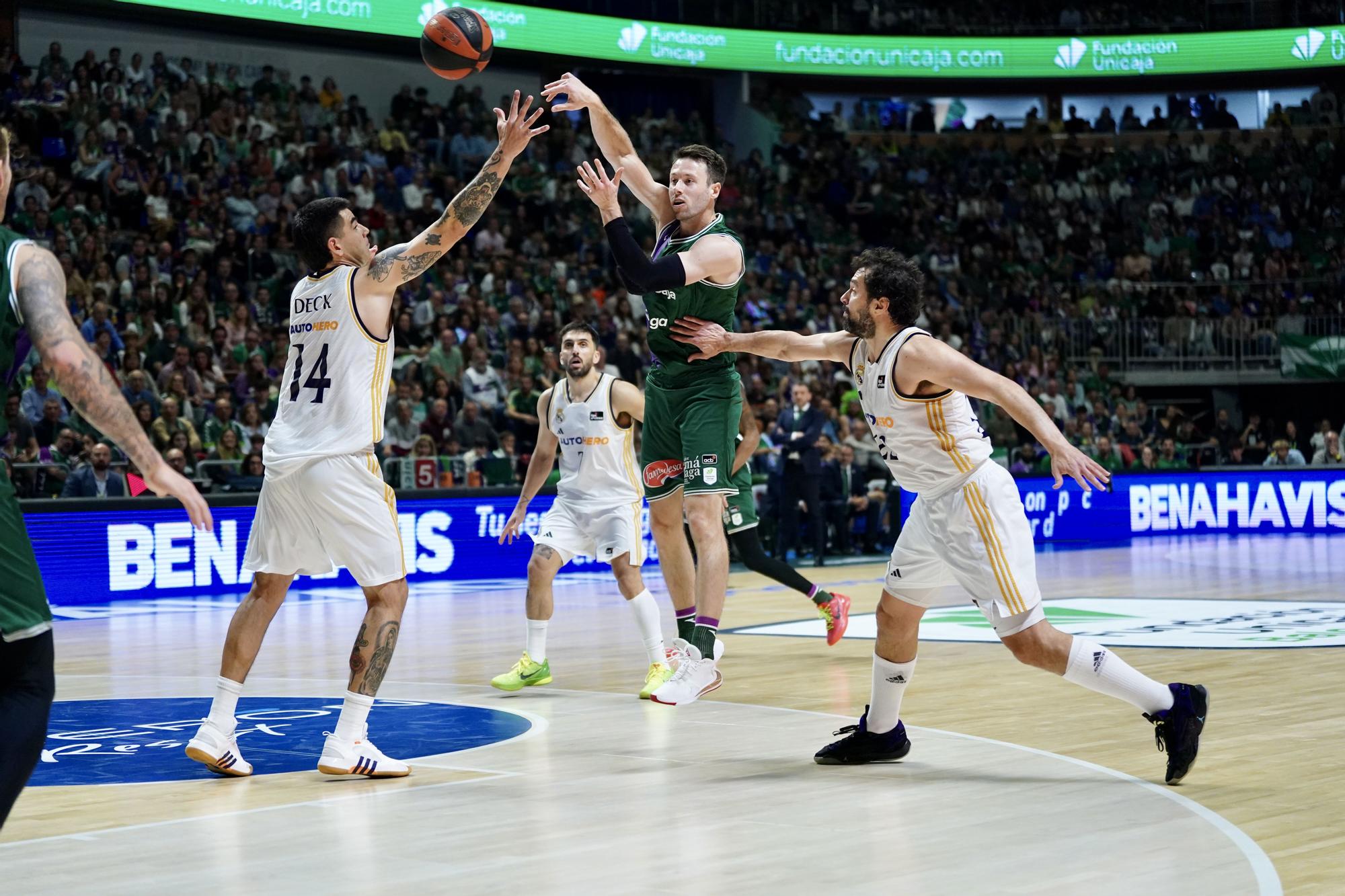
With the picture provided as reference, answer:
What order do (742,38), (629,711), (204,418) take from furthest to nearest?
(742,38) < (204,418) < (629,711)

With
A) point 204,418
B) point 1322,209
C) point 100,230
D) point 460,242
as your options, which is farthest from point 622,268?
point 1322,209

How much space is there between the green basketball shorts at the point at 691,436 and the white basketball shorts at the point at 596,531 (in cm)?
95

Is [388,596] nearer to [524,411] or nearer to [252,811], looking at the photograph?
[252,811]

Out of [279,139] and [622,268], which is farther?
[279,139]

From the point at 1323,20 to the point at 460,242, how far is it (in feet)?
61.5

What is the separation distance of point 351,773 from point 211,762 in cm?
53

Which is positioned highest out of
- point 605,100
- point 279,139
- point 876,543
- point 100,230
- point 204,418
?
point 605,100

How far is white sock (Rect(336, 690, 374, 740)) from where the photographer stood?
559cm

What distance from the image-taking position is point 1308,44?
97.3 feet

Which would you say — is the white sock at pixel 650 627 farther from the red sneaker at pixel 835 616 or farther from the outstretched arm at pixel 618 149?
the outstretched arm at pixel 618 149

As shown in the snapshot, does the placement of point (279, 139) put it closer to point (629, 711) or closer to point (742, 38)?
point (742, 38)

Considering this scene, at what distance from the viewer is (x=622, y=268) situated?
6266 millimetres

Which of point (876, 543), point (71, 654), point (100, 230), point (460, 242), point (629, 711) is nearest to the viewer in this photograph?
Result: point (629, 711)

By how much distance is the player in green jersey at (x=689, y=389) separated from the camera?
666cm
